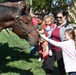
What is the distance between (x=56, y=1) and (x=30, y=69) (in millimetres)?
49994

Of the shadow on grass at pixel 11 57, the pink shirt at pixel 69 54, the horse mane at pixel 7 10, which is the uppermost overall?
→ the horse mane at pixel 7 10

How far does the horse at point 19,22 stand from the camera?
748cm

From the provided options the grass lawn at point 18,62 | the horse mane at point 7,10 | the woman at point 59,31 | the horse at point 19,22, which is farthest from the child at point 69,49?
the grass lawn at point 18,62

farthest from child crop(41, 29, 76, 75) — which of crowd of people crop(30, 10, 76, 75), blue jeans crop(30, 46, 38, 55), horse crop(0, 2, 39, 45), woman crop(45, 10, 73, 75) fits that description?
blue jeans crop(30, 46, 38, 55)

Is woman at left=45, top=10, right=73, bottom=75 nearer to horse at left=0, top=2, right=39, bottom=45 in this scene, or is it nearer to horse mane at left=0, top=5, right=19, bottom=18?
horse at left=0, top=2, right=39, bottom=45

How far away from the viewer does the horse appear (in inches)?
294

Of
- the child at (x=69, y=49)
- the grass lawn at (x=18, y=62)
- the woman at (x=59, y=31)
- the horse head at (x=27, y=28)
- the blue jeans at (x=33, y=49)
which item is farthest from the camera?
the blue jeans at (x=33, y=49)

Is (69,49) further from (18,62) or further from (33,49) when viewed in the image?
(33,49)

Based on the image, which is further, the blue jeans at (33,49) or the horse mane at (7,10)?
the blue jeans at (33,49)

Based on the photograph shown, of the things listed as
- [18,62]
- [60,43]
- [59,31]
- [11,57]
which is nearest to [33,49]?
[11,57]

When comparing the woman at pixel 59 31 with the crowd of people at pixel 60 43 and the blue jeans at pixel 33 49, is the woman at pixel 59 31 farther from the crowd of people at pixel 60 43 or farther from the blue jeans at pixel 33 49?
the blue jeans at pixel 33 49

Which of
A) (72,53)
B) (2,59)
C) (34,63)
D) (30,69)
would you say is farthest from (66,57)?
(2,59)

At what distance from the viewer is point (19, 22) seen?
24.7ft

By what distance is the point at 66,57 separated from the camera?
235 inches
